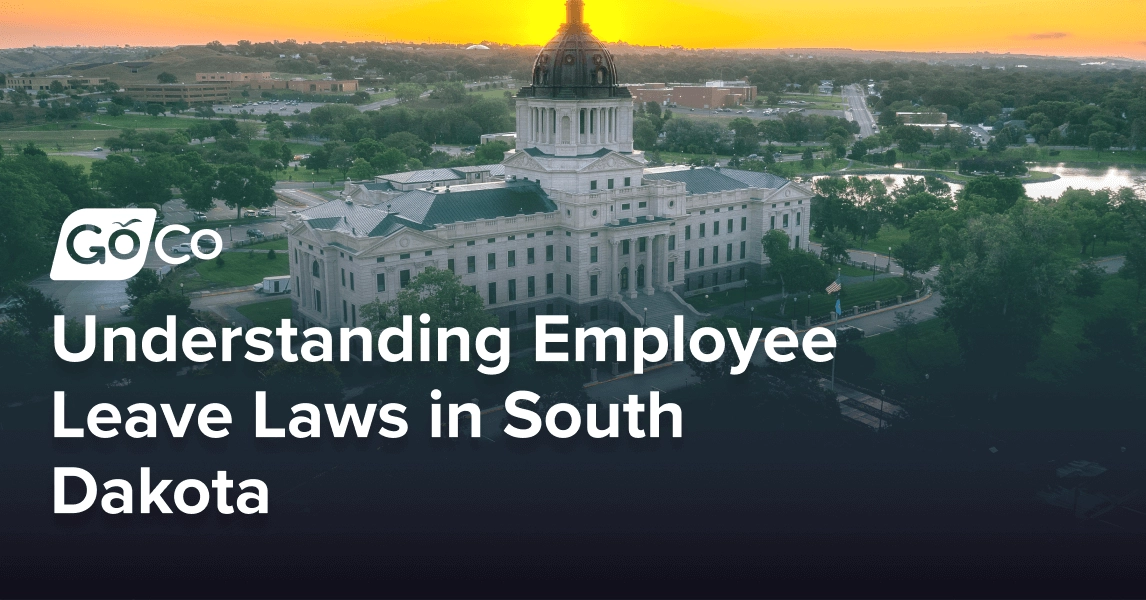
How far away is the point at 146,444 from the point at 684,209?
49.4 metres

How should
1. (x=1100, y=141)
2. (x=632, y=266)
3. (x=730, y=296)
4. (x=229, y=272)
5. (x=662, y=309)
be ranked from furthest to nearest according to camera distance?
(x=1100, y=141)
(x=229, y=272)
(x=730, y=296)
(x=632, y=266)
(x=662, y=309)

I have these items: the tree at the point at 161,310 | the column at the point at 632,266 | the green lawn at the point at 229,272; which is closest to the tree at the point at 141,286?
the tree at the point at 161,310

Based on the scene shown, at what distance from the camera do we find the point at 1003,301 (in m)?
68.2

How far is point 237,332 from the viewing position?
7100 centimetres

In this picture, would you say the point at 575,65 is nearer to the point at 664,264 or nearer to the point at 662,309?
the point at 664,264

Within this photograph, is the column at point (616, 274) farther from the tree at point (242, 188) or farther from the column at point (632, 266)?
the tree at point (242, 188)

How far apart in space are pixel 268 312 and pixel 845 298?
49.6 metres

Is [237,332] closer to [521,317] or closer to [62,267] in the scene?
[521,317]

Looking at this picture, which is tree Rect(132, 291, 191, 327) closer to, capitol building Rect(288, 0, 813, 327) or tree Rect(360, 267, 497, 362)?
capitol building Rect(288, 0, 813, 327)

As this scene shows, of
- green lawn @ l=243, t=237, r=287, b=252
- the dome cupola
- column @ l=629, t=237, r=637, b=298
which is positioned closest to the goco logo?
green lawn @ l=243, t=237, r=287, b=252

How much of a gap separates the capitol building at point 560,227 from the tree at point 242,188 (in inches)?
1500

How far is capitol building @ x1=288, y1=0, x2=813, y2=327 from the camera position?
240 ft

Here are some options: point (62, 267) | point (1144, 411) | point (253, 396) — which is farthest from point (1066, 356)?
point (62, 267)

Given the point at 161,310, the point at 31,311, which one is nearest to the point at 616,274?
the point at 161,310
